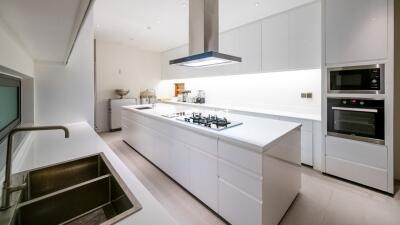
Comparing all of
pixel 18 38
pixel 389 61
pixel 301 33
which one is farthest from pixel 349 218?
pixel 18 38

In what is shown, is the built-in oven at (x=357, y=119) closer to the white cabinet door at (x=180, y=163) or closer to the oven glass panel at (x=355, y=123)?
the oven glass panel at (x=355, y=123)

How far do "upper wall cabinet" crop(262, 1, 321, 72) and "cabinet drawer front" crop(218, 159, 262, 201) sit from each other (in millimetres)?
2268

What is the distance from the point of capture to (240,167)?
1536 mm

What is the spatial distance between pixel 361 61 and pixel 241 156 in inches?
81.2

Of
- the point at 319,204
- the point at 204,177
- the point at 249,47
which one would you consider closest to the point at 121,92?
the point at 249,47

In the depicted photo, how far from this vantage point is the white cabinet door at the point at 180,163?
86.2 inches

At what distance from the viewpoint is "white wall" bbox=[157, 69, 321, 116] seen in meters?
3.19

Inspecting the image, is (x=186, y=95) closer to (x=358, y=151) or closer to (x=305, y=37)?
(x=305, y=37)

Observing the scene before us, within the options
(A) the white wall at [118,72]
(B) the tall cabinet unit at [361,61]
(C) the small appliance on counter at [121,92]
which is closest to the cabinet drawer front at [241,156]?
(B) the tall cabinet unit at [361,61]

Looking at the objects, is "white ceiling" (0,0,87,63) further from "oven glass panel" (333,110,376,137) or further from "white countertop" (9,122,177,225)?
"oven glass panel" (333,110,376,137)

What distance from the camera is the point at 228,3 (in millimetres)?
2820

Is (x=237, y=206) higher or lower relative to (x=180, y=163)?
lower

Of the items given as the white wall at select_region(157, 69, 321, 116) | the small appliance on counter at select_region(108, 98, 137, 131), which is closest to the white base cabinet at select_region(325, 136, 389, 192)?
the white wall at select_region(157, 69, 321, 116)

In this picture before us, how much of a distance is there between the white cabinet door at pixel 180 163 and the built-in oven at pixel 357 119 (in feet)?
6.75
